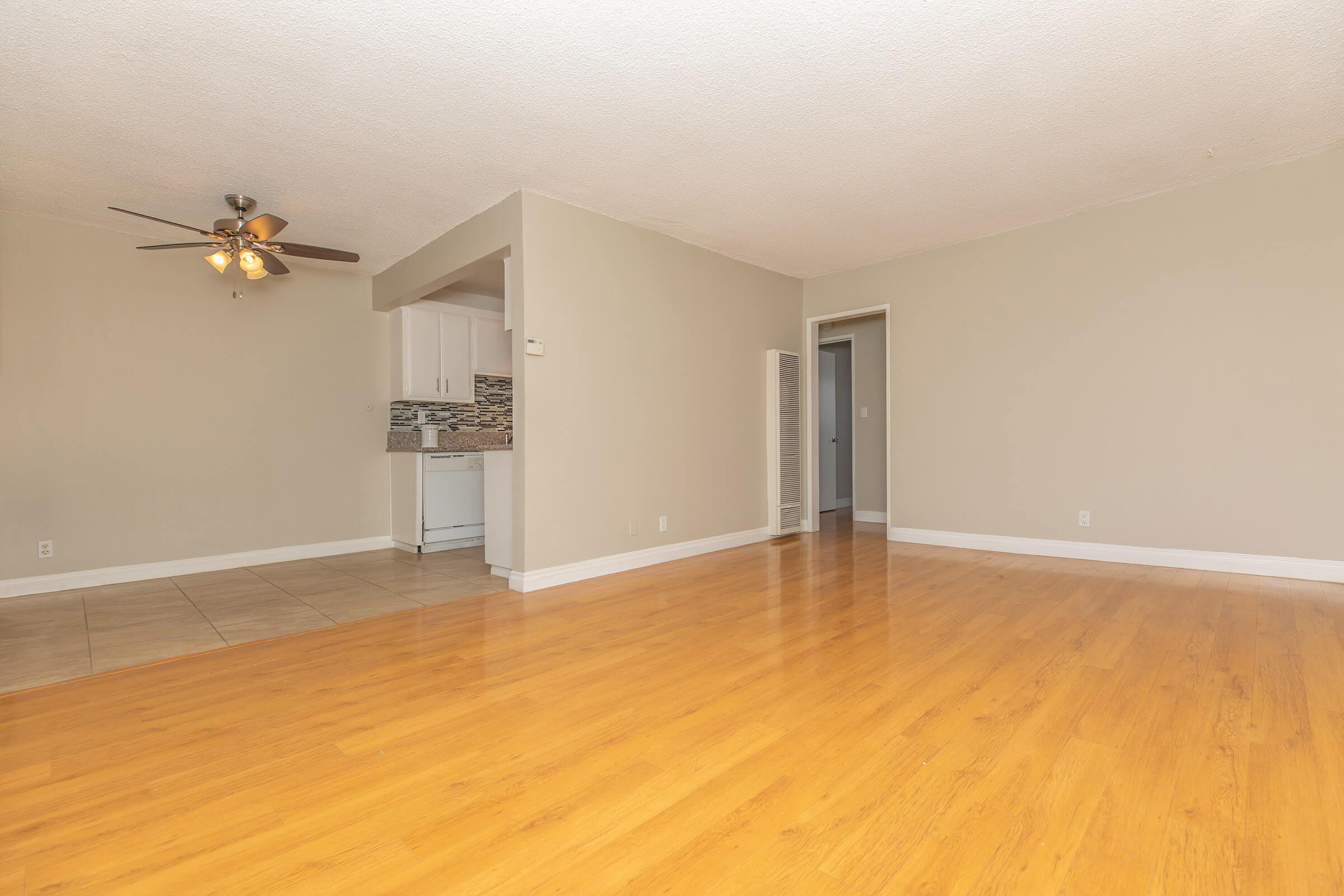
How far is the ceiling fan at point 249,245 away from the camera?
3.66m

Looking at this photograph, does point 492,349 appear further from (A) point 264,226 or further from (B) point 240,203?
(A) point 264,226

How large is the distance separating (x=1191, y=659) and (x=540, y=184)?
4.25 meters

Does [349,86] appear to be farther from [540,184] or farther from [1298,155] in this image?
[1298,155]

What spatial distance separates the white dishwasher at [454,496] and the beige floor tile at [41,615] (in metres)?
2.36

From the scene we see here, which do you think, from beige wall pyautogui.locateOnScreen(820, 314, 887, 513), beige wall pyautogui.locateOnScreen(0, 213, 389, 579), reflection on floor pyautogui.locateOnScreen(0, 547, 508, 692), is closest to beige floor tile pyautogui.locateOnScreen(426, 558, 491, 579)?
reflection on floor pyautogui.locateOnScreen(0, 547, 508, 692)

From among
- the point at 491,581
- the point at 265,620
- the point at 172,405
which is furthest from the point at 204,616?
the point at 172,405

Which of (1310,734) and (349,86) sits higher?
(349,86)

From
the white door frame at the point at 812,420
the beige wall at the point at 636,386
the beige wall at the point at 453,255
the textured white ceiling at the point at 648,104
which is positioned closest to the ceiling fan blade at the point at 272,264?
the textured white ceiling at the point at 648,104

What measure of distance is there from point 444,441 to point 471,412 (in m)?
0.82

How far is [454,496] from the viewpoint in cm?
583

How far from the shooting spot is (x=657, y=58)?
9.02 feet

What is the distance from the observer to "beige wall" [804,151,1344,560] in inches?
154

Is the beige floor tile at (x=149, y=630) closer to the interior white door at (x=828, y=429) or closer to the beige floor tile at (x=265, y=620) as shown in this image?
the beige floor tile at (x=265, y=620)

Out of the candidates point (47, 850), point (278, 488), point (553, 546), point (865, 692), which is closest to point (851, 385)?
point (553, 546)
